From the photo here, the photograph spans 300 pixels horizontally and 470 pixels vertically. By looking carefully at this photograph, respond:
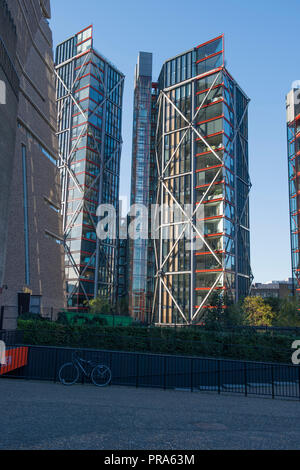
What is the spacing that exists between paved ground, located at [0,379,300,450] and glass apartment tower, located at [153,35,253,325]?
49.0 m

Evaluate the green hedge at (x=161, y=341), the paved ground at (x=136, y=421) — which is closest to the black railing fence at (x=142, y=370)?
the paved ground at (x=136, y=421)

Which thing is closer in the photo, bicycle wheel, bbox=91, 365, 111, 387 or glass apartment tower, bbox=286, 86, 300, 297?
bicycle wheel, bbox=91, 365, 111, 387

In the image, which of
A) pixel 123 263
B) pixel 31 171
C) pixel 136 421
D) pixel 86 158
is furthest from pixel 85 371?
pixel 123 263

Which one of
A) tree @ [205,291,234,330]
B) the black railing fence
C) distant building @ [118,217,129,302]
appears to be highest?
distant building @ [118,217,129,302]

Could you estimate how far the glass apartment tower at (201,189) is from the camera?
64.2 meters

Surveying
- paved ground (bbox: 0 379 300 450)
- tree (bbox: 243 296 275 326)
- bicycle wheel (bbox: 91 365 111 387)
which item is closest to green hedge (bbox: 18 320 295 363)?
bicycle wheel (bbox: 91 365 111 387)

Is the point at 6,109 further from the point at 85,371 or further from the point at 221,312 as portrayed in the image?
the point at 221,312

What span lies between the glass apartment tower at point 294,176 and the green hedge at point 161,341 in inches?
2033

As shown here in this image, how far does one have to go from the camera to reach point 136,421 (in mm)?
8312

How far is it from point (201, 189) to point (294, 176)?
75.1 feet

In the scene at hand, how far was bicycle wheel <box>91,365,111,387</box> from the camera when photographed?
557 inches

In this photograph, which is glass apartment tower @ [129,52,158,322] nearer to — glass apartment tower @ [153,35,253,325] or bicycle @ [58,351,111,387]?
glass apartment tower @ [153,35,253,325]

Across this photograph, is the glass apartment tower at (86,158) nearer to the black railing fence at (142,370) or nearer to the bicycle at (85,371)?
the black railing fence at (142,370)

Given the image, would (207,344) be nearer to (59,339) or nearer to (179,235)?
(59,339)
